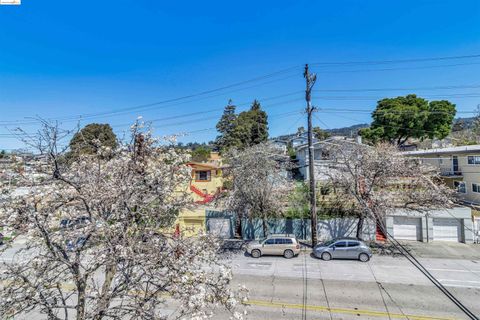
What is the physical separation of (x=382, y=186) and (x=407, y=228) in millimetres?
4612

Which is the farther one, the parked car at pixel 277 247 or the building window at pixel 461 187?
the building window at pixel 461 187

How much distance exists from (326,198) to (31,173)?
2022 centimetres

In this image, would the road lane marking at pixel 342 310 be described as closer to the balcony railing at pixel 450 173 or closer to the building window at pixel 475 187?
the building window at pixel 475 187

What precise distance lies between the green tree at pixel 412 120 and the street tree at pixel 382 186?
28816 millimetres

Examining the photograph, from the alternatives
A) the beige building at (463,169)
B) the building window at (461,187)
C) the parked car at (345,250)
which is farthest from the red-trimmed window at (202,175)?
the building window at (461,187)

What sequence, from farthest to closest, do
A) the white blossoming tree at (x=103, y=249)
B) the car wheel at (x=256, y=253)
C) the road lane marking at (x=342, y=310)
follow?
1. the car wheel at (x=256, y=253)
2. the road lane marking at (x=342, y=310)
3. the white blossoming tree at (x=103, y=249)

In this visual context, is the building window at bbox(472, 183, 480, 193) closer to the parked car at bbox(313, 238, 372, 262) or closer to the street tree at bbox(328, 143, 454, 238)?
the street tree at bbox(328, 143, 454, 238)

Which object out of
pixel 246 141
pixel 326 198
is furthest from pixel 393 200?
pixel 246 141

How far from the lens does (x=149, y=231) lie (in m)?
6.27

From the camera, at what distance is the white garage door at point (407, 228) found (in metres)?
19.6

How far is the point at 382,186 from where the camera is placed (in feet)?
59.8

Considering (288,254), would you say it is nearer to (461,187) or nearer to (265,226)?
(265,226)

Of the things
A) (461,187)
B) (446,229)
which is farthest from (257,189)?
(461,187)

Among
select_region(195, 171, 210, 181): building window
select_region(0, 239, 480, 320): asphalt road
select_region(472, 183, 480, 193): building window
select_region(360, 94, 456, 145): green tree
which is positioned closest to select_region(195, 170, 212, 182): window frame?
select_region(195, 171, 210, 181): building window
